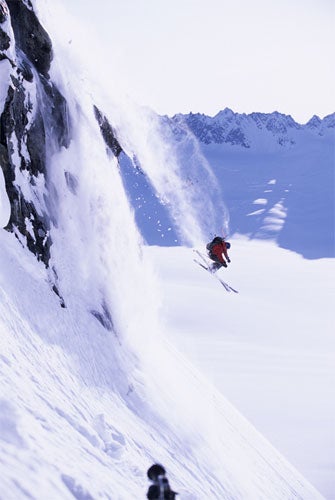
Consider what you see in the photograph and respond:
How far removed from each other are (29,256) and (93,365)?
2.52 m

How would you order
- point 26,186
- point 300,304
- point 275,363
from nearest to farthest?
point 26,186, point 275,363, point 300,304

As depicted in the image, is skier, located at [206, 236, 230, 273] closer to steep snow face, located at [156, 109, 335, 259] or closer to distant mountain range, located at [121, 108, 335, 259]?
distant mountain range, located at [121, 108, 335, 259]

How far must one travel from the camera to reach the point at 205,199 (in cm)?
16712

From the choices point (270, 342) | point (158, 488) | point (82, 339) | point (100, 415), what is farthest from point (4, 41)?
point (270, 342)

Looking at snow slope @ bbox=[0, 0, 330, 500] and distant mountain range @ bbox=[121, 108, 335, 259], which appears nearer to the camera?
snow slope @ bbox=[0, 0, 330, 500]

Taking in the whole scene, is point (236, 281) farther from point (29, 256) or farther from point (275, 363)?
point (29, 256)

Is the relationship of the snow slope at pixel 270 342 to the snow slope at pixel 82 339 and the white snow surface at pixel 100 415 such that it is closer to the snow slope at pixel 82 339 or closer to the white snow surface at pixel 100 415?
the white snow surface at pixel 100 415

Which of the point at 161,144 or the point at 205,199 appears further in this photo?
the point at 205,199

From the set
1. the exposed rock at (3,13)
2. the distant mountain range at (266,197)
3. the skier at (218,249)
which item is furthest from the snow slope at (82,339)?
the distant mountain range at (266,197)

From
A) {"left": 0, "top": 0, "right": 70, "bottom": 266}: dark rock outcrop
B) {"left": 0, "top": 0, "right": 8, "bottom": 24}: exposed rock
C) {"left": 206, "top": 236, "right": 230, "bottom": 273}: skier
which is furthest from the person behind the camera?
{"left": 206, "top": 236, "right": 230, "bottom": 273}: skier

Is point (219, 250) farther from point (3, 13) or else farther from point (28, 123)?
point (3, 13)

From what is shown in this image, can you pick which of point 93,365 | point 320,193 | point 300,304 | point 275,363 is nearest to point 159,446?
point 93,365

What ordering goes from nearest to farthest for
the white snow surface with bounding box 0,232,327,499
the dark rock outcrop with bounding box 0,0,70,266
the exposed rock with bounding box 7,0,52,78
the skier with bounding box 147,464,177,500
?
the skier with bounding box 147,464,177,500 < the white snow surface with bounding box 0,232,327,499 < the dark rock outcrop with bounding box 0,0,70,266 < the exposed rock with bounding box 7,0,52,78

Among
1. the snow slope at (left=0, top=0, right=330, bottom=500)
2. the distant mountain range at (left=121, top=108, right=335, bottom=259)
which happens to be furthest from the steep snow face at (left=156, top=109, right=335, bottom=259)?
the snow slope at (left=0, top=0, right=330, bottom=500)
